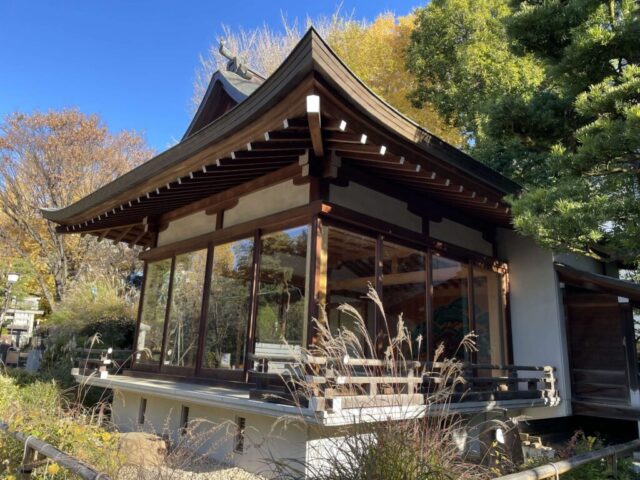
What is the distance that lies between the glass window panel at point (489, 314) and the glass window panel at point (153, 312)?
4.64 metres

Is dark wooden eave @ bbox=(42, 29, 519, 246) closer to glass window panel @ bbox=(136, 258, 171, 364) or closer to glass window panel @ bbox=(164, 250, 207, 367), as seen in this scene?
glass window panel @ bbox=(164, 250, 207, 367)

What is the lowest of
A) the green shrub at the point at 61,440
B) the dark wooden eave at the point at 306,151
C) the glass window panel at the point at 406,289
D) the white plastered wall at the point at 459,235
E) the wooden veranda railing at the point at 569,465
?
the green shrub at the point at 61,440

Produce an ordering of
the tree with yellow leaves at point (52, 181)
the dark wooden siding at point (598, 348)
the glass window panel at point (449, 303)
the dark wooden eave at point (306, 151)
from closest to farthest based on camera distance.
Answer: the dark wooden eave at point (306, 151), the glass window panel at point (449, 303), the dark wooden siding at point (598, 348), the tree with yellow leaves at point (52, 181)

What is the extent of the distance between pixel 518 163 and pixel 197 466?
946 centimetres

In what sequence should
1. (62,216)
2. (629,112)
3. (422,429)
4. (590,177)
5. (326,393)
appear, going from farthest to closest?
(62,216) < (590,177) < (629,112) < (326,393) < (422,429)

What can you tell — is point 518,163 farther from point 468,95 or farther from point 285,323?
point 285,323

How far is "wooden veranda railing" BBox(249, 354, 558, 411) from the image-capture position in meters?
3.11

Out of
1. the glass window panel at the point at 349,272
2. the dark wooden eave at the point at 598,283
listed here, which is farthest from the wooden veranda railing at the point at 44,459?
the dark wooden eave at the point at 598,283

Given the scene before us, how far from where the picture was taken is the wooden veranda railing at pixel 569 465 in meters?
2.09

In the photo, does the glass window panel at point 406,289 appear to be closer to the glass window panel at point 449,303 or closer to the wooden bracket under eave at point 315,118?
the glass window panel at point 449,303

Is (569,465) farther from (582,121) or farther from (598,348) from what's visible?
(598,348)

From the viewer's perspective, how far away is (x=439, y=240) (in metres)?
6.19

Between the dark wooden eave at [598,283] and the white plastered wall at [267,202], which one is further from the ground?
the white plastered wall at [267,202]

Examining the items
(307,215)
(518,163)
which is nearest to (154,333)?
(307,215)
